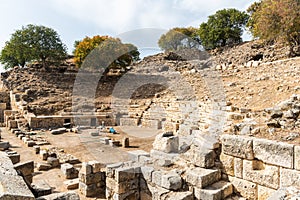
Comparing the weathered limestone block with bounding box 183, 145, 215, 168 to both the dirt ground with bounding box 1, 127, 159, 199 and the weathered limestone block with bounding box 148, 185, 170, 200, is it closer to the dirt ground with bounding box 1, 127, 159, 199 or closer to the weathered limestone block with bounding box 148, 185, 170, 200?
the weathered limestone block with bounding box 148, 185, 170, 200

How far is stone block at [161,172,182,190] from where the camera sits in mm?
5402

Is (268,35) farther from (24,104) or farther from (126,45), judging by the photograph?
(24,104)

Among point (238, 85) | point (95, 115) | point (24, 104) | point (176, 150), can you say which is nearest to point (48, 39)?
point (24, 104)

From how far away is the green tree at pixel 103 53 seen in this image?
99.6ft

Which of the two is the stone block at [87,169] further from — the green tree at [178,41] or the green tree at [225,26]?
the green tree at [178,41]

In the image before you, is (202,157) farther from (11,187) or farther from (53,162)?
(53,162)

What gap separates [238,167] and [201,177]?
0.88 metres

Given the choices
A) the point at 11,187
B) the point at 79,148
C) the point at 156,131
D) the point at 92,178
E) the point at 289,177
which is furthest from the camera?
the point at 156,131

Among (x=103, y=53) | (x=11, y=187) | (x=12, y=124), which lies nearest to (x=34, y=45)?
(x=103, y=53)

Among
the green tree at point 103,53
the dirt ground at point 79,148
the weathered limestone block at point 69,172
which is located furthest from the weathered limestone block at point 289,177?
the green tree at point 103,53

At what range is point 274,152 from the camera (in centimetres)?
467

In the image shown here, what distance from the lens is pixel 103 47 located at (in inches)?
1179

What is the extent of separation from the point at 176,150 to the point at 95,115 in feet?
52.1

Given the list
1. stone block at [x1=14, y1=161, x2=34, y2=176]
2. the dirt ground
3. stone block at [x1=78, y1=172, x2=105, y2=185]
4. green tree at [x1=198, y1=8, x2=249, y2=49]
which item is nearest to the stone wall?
stone block at [x1=78, y1=172, x2=105, y2=185]
